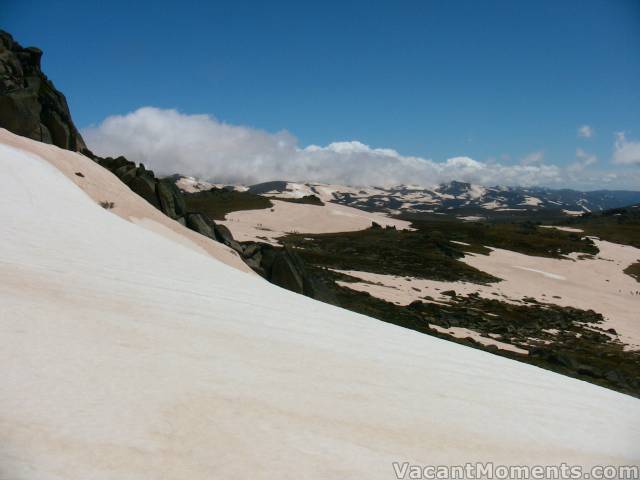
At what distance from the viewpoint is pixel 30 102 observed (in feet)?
83.4

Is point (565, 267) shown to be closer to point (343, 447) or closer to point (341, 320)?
point (341, 320)

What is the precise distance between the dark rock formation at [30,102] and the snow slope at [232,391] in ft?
69.2

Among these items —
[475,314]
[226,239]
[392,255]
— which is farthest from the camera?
[392,255]

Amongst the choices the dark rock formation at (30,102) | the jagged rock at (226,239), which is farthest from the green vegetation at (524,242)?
the dark rock formation at (30,102)

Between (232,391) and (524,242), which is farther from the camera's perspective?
(524,242)

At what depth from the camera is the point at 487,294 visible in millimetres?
41969

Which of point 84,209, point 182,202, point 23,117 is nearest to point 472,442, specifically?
point 84,209

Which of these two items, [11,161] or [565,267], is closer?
[11,161]

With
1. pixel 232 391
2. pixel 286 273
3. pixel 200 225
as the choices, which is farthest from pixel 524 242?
pixel 232 391

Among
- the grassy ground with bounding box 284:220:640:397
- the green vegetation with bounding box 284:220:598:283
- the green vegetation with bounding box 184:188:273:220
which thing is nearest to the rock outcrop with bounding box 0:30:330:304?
the grassy ground with bounding box 284:220:640:397

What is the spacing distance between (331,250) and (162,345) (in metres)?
55.7

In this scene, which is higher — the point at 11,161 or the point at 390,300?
the point at 11,161

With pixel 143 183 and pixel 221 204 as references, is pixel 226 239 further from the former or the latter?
pixel 221 204

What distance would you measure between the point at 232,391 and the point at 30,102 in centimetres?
2874
